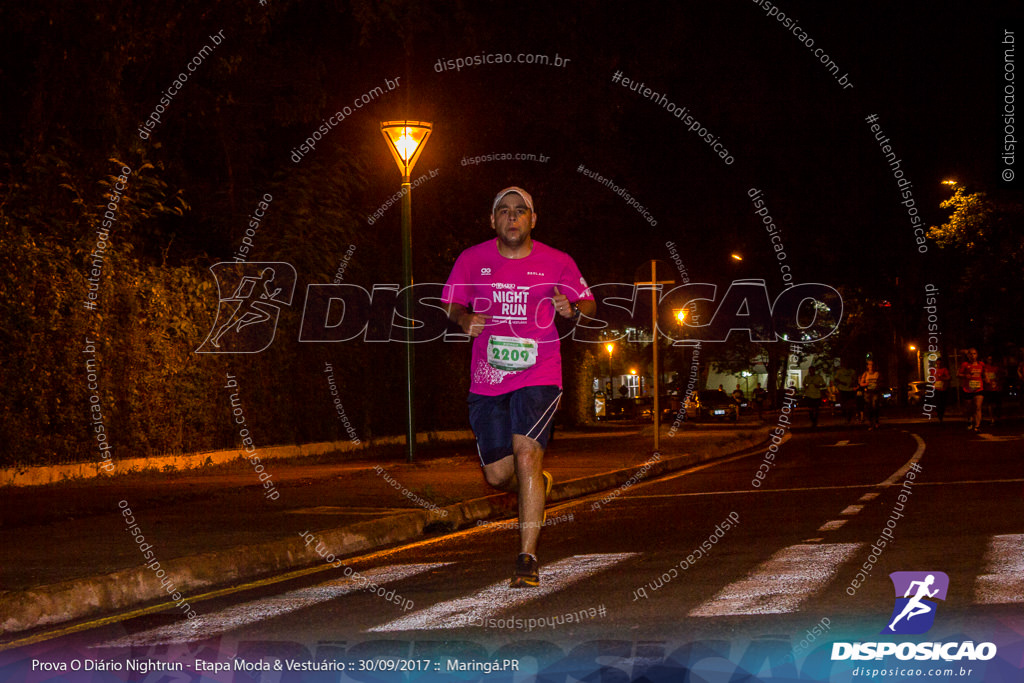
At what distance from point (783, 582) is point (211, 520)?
5.55m

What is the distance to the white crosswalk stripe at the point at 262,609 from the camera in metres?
6.38

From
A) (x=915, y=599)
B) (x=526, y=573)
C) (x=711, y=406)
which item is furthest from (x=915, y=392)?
(x=915, y=599)

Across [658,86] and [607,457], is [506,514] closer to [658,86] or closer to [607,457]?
[607,457]

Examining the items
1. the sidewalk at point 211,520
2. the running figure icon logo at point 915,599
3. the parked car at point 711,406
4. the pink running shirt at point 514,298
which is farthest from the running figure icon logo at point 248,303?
the parked car at point 711,406

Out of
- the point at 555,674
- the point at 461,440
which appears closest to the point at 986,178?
the point at 461,440

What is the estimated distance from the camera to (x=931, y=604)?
6.23 meters

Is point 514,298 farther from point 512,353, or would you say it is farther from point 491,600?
point 491,600

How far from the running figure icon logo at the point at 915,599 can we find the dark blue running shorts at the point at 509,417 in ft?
7.23

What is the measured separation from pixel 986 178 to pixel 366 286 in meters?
18.4

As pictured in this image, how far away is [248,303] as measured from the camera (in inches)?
772

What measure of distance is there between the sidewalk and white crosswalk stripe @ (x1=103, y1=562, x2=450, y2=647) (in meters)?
0.87

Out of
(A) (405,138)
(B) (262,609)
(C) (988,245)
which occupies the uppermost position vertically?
(C) (988,245)

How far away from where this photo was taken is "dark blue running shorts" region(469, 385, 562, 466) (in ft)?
25.1

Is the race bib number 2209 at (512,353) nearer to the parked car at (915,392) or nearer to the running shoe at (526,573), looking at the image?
the running shoe at (526,573)
